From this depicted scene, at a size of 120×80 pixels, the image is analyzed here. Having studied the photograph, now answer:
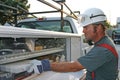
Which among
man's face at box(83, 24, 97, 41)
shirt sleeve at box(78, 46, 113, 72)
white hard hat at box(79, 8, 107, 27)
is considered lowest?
shirt sleeve at box(78, 46, 113, 72)

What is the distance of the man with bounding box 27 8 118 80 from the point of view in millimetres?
2580

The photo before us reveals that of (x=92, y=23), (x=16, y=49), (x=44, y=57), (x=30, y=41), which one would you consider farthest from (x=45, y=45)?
(x=92, y=23)

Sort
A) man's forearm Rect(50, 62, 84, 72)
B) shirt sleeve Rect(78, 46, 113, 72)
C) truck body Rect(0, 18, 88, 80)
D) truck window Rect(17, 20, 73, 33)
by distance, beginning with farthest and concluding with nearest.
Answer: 1. truck window Rect(17, 20, 73, 33)
2. man's forearm Rect(50, 62, 84, 72)
3. shirt sleeve Rect(78, 46, 113, 72)
4. truck body Rect(0, 18, 88, 80)

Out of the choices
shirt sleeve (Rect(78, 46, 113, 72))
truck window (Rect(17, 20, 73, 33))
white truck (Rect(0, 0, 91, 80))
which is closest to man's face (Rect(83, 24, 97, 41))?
shirt sleeve (Rect(78, 46, 113, 72))

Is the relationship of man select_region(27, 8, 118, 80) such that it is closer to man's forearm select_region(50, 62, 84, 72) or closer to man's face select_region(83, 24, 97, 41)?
man's face select_region(83, 24, 97, 41)

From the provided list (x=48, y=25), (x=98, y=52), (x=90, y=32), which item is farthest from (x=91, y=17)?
(x=48, y=25)

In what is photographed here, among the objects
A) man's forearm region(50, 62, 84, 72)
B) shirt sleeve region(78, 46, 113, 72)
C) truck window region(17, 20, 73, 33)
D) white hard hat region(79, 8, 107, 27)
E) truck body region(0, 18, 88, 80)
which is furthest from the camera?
truck window region(17, 20, 73, 33)

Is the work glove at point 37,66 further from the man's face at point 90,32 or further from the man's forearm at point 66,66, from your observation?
the man's face at point 90,32

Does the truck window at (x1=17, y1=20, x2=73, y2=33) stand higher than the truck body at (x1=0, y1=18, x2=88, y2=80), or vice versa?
the truck window at (x1=17, y1=20, x2=73, y2=33)

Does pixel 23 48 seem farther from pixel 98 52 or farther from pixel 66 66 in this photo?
pixel 98 52

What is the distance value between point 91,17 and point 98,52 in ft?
1.22

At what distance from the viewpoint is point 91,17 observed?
2.74 metres

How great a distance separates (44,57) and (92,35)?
1005 millimetres

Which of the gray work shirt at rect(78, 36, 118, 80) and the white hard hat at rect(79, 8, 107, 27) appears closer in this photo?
the gray work shirt at rect(78, 36, 118, 80)
